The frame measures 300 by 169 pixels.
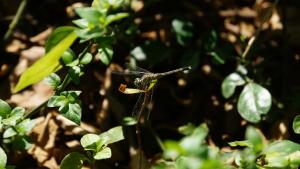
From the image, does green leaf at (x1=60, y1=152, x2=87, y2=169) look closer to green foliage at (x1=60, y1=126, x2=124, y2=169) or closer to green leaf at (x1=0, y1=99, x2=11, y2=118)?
green foliage at (x1=60, y1=126, x2=124, y2=169)

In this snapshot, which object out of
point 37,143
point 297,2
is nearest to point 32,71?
point 37,143

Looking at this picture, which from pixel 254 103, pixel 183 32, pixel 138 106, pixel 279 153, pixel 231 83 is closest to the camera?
pixel 279 153

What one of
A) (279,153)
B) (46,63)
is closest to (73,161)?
(46,63)

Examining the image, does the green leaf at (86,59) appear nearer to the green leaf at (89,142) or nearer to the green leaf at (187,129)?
the green leaf at (89,142)

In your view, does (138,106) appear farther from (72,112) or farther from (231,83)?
(231,83)

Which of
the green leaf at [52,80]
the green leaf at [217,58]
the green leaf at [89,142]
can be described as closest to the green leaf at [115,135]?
the green leaf at [89,142]

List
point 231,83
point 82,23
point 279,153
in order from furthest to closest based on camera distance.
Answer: point 231,83, point 82,23, point 279,153

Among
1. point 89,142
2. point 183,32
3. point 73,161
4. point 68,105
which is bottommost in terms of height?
point 73,161
